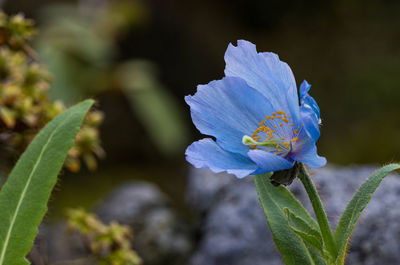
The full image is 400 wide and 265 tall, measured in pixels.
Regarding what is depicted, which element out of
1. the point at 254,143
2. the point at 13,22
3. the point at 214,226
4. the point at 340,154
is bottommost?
the point at 340,154

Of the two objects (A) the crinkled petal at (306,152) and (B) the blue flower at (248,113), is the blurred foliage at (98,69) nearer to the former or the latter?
(B) the blue flower at (248,113)

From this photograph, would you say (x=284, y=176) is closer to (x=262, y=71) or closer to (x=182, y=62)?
(x=262, y=71)

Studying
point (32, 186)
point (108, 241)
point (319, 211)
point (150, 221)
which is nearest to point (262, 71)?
point (319, 211)

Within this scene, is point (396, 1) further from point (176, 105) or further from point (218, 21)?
point (176, 105)

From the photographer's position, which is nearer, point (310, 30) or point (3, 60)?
point (3, 60)

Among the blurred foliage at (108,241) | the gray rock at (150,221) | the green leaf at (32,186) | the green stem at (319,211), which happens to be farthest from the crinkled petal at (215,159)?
the gray rock at (150,221)

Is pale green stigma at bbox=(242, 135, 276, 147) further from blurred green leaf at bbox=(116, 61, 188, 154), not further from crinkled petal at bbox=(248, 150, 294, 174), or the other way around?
blurred green leaf at bbox=(116, 61, 188, 154)

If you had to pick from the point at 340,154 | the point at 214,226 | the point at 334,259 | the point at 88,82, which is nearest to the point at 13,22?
the point at 214,226

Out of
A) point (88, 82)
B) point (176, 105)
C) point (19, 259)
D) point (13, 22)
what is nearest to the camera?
point (19, 259)
